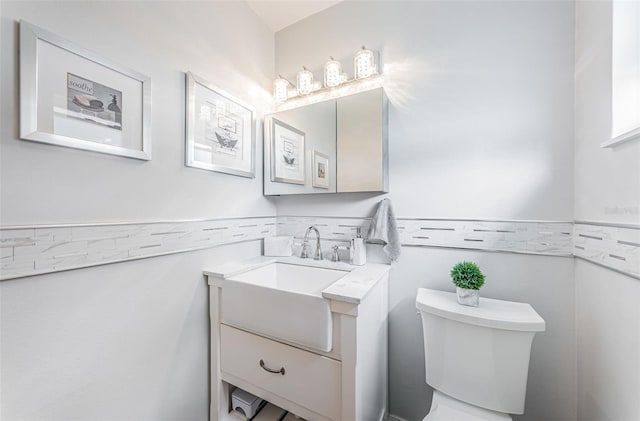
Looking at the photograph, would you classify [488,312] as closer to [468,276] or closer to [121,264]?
[468,276]

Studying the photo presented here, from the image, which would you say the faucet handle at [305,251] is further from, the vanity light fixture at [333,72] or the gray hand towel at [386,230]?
the vanity light fixture at [333,72]

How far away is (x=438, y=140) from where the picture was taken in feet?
4.07

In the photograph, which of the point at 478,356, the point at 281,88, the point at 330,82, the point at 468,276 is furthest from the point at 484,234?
the point at 281,88

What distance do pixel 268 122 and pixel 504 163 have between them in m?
1.35

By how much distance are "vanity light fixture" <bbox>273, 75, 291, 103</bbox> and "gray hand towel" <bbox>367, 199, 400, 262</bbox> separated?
0.99m

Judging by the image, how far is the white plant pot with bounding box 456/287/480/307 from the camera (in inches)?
39.0

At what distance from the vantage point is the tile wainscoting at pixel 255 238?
71 cm

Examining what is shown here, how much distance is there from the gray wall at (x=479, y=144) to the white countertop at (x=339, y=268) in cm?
23

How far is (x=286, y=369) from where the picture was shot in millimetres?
986

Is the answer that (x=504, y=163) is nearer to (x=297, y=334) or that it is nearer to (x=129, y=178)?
(x=297, y=334)

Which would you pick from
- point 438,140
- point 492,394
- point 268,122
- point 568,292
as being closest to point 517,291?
point 568,292

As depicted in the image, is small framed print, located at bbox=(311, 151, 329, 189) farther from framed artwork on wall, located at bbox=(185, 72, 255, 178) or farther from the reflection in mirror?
A: framed artwork on wall, located at bbox=(185, 72, 255, 178)

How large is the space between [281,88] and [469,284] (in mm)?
1578

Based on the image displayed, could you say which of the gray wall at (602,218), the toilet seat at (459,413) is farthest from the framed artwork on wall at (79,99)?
the gray wall at (602,218)
